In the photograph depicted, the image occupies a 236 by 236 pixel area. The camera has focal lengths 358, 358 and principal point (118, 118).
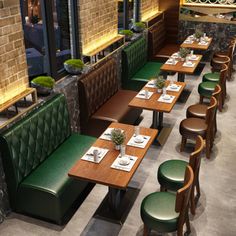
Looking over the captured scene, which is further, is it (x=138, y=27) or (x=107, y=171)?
(x=138, y=27)

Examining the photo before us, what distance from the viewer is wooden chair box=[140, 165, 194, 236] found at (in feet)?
11.0

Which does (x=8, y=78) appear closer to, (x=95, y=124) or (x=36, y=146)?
(x=36, y=146)

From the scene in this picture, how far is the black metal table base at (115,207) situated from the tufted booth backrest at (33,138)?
3.13 feet

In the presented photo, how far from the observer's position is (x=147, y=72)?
7.80 m

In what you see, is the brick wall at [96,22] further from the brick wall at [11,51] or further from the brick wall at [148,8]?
the brick wall at [148,8]

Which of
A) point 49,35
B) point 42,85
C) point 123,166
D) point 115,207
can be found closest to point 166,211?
point 123,166

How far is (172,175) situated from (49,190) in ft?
4.71

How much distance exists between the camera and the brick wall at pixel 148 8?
9.21 m

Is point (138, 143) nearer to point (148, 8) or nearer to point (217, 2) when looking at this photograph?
point (148, 8)

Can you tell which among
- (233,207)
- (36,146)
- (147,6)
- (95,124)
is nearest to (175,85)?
(95,124)

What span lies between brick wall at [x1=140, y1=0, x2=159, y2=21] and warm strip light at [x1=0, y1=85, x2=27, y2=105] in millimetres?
5451

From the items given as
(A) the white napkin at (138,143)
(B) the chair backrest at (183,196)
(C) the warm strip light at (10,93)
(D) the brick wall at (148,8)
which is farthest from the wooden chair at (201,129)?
(D) the brick wall at (148,8)

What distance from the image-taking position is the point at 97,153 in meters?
3.91

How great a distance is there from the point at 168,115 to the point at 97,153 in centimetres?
322
